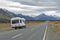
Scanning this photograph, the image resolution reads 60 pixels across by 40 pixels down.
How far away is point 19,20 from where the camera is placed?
52.8 m

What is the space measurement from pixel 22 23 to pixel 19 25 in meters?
1.11

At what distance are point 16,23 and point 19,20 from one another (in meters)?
1.07

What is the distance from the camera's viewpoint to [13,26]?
52344 mm

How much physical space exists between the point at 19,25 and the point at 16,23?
2.85 feet

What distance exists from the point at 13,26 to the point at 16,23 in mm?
1022

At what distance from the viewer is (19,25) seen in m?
52.5

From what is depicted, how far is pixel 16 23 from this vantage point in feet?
172

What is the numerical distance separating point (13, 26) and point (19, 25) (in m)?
1.46

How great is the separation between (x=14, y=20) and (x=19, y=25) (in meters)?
1.78

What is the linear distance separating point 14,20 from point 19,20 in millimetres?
1222

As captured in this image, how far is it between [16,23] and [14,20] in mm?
987

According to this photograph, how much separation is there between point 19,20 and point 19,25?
1.25 meters
